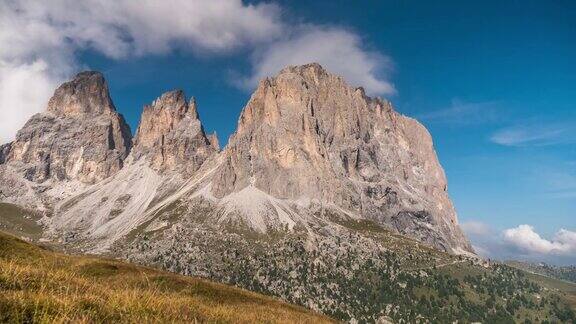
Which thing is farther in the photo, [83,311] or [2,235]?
[2,235]

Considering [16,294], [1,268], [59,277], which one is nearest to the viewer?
[16,294]

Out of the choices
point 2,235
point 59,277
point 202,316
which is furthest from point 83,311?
point 2,235

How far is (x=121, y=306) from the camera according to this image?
10.0 metres

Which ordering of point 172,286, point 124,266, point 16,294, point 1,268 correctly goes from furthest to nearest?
point 124,266
point 172,286
point 1,268
point 16,294

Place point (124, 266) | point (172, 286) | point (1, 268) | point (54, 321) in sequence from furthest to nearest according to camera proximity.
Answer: point (124, 266), point (172, 286), point (1, 268), point (54, 321)

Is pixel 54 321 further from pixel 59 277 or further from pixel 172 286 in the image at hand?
pixel 172 286

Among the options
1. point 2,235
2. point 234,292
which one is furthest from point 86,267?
point 234,292

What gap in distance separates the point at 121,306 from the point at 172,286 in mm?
24428

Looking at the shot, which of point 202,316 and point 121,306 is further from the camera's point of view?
point 202,316

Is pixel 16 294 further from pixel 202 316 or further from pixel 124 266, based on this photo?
pixel 124 266

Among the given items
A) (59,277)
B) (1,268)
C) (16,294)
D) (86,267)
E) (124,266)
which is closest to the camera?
(16,294)

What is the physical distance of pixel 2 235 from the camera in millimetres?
35125

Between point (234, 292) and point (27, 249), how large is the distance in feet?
50.4

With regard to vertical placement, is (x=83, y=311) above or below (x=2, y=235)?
below
